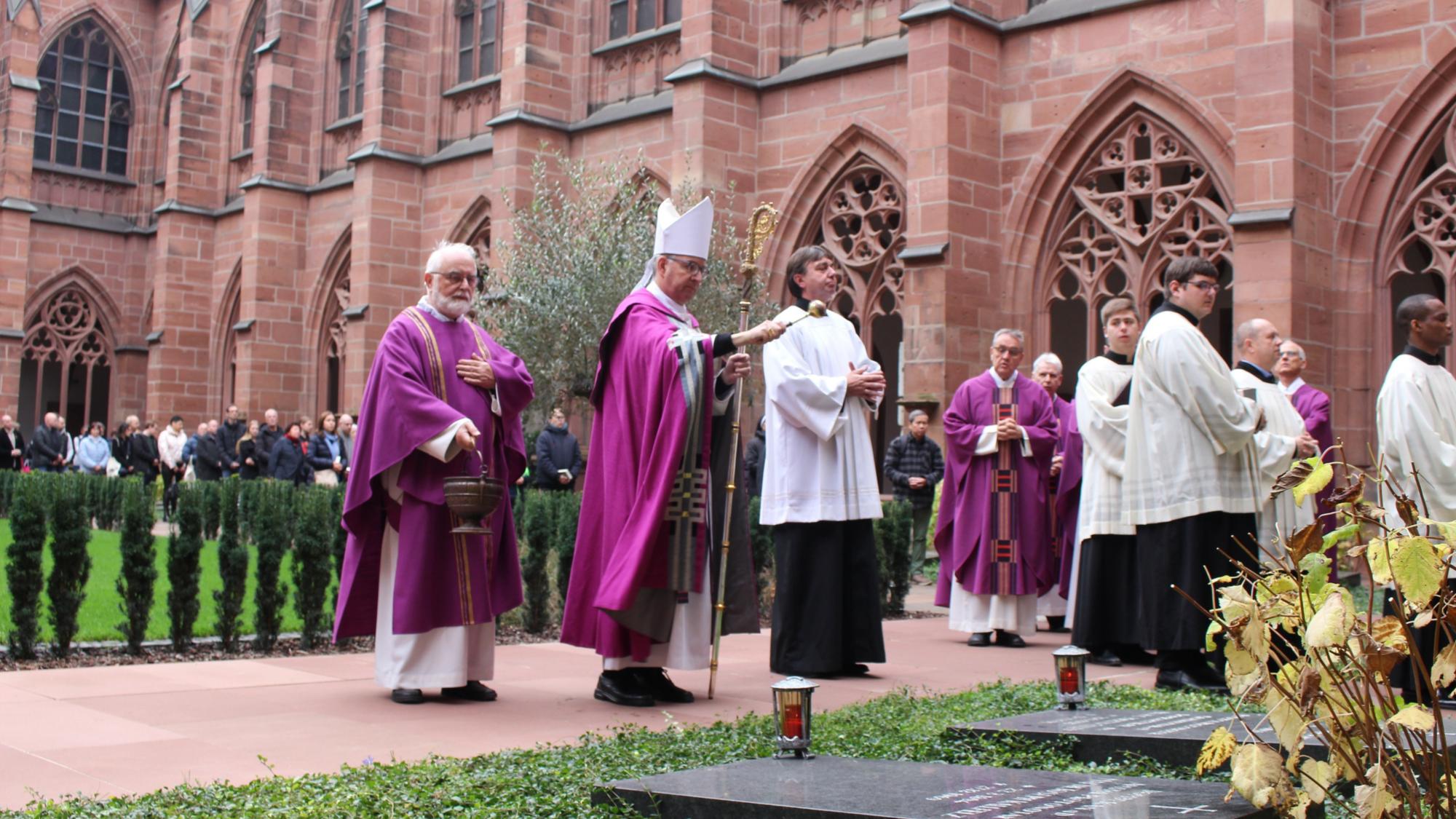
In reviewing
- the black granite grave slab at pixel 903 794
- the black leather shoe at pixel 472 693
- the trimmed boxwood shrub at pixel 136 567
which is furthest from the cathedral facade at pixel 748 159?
the black granite grave slab at pixel 903 794

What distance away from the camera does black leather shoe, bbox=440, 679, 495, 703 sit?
6.29 metres

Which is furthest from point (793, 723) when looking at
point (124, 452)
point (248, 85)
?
point (248, 85)

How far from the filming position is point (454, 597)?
6.22 m

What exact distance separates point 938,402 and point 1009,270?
199 cm

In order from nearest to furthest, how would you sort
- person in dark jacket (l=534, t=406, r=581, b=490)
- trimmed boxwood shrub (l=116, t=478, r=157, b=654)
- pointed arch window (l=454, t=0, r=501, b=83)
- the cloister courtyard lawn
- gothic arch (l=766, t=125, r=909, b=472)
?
trimmed boxwood shrub (l=116, t=478, r=157, b=654) → the cloister courtyard lawn → person in dark jacket (l=534, t=406, r=581, b=490) → gothic arch (l=766, t=125, r=909, b=472) → pointed arch window (l=454, t=0, r=501, b=83)

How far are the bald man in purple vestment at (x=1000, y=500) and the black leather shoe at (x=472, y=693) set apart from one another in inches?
154

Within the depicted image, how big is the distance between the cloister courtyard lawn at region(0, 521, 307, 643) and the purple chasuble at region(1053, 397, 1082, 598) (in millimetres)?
4881

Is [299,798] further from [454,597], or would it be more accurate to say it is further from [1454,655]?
[1454,655]

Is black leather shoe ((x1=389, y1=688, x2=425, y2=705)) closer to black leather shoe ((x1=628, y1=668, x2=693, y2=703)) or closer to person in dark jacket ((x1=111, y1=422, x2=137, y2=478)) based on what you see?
black leather shoe ((x1=628, y1=668, x2=693, y2=703))

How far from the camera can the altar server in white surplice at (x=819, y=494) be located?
7117mm

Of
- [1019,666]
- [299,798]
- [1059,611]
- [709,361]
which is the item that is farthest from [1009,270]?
[299,798]

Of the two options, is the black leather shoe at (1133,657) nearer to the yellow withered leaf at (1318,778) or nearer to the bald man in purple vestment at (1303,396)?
the bald man in purple vestment at (1303,396)

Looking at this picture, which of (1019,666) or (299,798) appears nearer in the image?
(299,798)

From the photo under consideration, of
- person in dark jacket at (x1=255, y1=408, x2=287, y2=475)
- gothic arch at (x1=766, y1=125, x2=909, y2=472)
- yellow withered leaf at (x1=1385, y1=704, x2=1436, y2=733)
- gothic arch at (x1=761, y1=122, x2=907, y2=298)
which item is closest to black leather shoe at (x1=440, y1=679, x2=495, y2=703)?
yellow withered leaf at (x1=1385, y1=704, x2=1436, y2=733)
